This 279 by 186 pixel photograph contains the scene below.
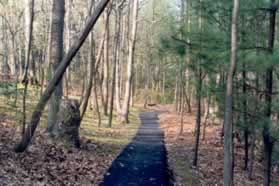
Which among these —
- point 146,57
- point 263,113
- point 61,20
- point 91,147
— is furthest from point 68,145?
point 146,57

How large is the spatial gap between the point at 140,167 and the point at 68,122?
3029 mm

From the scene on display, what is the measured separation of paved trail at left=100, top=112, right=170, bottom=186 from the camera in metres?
9.06

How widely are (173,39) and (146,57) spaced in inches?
1291

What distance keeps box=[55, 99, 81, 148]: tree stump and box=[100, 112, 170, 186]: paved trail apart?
63.1 inches

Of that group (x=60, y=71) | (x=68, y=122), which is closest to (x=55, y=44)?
(x=68, y=122)

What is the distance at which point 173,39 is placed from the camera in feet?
35.1

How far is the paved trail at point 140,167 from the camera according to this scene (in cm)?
906

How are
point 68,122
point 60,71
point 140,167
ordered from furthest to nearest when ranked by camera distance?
1. point 68,122
2. point 140,167
3. point 60,71

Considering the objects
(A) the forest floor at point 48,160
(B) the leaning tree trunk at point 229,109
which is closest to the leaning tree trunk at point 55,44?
(A) the forest floor at point 48,160

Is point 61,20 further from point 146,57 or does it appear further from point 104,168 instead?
point 146,57

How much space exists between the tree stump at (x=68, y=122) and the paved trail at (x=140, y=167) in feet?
5.26

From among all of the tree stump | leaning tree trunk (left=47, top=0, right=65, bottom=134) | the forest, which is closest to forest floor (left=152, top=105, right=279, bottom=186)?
the forest

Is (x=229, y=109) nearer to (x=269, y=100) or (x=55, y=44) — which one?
(x=269, y=100)

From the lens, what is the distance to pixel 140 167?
10.6m
